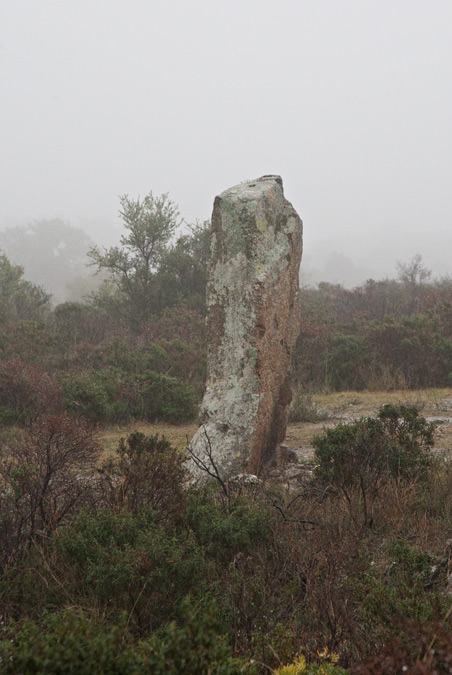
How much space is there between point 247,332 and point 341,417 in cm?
375

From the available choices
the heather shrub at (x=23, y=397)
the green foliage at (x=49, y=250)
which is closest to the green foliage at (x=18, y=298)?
the heather shrub at (x=23, y=397)

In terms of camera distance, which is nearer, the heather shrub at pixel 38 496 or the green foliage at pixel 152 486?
the heather shrub at pixel 38 496

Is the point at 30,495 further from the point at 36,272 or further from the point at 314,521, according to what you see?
the point at 36,272

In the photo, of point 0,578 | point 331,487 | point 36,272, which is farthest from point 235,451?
point 36,272

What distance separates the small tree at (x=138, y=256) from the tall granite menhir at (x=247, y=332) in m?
11.7

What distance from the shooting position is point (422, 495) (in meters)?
4.55

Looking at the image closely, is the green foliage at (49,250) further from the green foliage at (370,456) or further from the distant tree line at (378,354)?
the green foliage at (370,456)

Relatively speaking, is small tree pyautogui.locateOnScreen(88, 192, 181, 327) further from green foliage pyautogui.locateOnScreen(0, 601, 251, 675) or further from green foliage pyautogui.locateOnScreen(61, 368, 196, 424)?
green foliage pyautogui.locateOnScreen(0, 601, 251, 675)

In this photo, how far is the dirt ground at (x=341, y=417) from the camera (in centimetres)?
761

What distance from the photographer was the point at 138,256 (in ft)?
65.3

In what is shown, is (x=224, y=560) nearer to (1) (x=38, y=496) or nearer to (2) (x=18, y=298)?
(1) (x=38, y=496)

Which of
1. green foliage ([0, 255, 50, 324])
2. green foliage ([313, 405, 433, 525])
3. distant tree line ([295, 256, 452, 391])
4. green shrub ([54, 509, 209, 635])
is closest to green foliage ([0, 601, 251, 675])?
A: green shrub ([54, 509, 209, 635])

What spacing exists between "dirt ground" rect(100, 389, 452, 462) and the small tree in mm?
8810

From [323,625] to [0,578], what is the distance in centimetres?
178
